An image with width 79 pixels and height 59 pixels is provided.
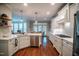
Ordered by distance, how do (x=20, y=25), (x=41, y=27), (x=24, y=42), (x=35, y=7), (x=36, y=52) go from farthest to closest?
(x=41, y=27) < (x=20, y=25) < (x=24, y=42) < (x=35, y=7) < (x=36, y=52)

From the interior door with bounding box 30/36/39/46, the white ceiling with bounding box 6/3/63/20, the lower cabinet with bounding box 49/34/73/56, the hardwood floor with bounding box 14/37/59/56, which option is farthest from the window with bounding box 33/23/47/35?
the lower cabinet with bounding box 49/34/73/56

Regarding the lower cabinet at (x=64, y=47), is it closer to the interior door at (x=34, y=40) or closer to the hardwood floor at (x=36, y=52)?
the hardwood floor at (x=36, y=52)

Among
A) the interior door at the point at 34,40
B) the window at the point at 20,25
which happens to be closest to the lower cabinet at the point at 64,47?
the interior door at the point at 34,40

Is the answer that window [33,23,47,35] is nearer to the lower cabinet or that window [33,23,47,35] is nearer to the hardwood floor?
the hardwood floor

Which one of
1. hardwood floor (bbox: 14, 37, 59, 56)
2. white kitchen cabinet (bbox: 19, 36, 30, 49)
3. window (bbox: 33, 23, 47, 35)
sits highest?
window (bbox: 33, 23, 47, 35)

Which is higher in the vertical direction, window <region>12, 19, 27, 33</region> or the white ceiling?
the white ceiling

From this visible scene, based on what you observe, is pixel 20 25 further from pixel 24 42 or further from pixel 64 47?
pixel 64 47

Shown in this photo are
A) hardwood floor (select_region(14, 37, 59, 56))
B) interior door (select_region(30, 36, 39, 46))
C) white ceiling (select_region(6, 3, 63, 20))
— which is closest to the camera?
hardwood floor (select_region(14, 37, 59, 56))

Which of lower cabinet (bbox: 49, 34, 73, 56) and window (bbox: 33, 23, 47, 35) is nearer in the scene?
lower cabinet (bbox: 49, 34, 73, 56)

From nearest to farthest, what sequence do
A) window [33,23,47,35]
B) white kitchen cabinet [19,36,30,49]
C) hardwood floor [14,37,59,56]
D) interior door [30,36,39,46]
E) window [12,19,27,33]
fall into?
hardwood floor [14,37,59,56] → white kitchen cabinet [19,36,30,49] → interior door [30,36,39,46] → window [12,19,27,33] → window [33,23,47,35]

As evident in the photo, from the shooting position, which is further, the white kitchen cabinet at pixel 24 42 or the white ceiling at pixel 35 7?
the white kitchen cabinet at pixel 24 42

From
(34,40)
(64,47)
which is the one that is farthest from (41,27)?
(64,47)

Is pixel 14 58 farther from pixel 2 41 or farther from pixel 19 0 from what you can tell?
pixel 2 41

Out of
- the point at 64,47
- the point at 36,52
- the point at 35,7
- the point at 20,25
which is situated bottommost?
the point at 36,52
